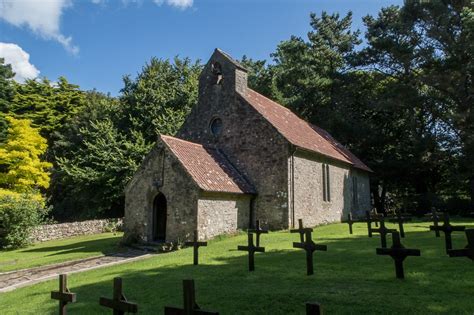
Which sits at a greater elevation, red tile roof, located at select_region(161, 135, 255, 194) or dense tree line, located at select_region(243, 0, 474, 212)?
dense tree line, located at select_region(243, 0, 474, 212)

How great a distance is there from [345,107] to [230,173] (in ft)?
76.3

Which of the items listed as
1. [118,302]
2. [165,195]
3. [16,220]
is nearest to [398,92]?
[165,195]

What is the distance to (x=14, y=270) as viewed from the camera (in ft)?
52.5

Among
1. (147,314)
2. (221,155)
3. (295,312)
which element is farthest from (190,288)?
(221,155)

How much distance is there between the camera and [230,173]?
72.6 ft

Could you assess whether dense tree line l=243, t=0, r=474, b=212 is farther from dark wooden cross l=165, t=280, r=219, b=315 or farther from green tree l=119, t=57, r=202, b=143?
dark wooden cross l=165, t=280, r=219, b=315

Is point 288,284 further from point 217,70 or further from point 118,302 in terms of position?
point 217,70

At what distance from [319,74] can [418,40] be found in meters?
11.1

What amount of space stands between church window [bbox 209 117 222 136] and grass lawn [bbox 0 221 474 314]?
11.4m

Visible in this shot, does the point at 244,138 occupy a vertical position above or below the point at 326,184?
above

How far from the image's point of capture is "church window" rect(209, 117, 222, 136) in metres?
24.5

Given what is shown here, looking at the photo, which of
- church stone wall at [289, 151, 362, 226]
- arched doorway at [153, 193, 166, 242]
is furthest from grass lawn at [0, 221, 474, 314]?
church stone wall at [289, 151, 362, 226]

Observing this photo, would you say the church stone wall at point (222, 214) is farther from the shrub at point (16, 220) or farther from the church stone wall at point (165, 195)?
the shrub at point (16, 220)

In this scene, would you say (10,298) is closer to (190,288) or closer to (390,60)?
(190,288)
